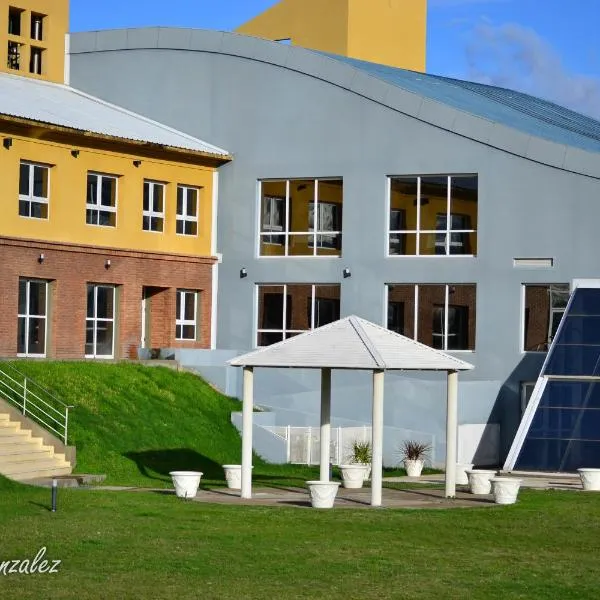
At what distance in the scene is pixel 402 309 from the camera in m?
44.8

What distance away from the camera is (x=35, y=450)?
107ft

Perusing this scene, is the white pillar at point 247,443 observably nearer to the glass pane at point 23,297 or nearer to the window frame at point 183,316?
the glass pane at point 23,297

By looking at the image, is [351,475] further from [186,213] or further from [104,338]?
[186,213]

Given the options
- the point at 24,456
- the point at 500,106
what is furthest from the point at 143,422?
the point at 500,106

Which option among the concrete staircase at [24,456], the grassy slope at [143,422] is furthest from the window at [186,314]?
the concrete staircase at [24,456]

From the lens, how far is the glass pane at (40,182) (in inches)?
1650

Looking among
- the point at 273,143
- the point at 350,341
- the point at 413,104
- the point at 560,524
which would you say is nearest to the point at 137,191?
the point at 273,143

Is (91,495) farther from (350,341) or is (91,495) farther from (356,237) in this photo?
(356,237)

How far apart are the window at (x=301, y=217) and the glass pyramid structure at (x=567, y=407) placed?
8777 millimetres

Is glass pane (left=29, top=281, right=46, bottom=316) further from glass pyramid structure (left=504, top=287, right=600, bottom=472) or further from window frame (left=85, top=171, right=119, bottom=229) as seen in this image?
glass pyramid structure (left=504, top=287, right=600, bottom=472)

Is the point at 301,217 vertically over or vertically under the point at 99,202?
under

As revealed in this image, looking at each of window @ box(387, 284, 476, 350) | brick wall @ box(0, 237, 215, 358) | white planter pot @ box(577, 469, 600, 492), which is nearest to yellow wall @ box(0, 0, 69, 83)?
brick wall @ box(0, 237, 215, 358)

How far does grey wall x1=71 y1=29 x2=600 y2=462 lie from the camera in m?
42.5

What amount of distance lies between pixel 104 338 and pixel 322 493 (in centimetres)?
1835
